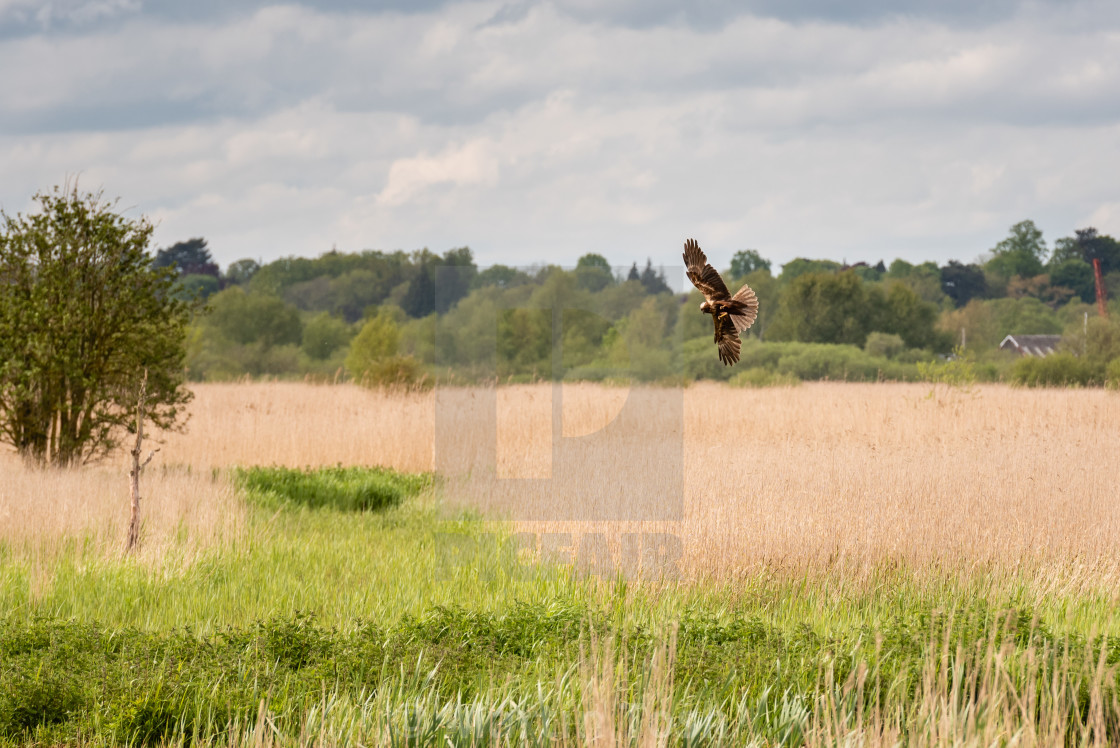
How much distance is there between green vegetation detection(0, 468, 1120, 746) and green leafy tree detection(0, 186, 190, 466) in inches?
164

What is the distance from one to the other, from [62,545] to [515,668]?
5.03 meters

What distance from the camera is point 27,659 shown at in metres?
4.66

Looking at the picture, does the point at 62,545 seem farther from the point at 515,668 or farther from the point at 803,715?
the point at 803,715

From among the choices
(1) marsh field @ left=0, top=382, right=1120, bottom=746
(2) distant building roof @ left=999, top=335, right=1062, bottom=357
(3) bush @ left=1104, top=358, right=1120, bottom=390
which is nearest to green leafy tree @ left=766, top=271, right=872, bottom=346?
(2) distant building roof @ left=999, top=335, right=1062, bottom=357

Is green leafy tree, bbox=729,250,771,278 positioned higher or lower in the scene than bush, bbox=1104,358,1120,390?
higher

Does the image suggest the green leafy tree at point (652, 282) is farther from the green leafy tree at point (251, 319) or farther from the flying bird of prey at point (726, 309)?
the green leafy tree at point (251, 319)

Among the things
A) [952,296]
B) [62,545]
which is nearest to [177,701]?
[62,545]

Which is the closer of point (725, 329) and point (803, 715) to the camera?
point (725, 329)

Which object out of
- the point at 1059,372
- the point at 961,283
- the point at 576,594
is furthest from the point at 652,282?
the point at 961,283

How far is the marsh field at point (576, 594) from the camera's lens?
3.98m

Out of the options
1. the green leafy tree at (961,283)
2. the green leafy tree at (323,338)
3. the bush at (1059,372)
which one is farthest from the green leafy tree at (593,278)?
the green leafy tree at (961,283)

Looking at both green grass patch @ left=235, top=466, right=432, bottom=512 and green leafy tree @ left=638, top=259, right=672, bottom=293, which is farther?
green grass patch @ left=235, top=466, right=432, bottom=512

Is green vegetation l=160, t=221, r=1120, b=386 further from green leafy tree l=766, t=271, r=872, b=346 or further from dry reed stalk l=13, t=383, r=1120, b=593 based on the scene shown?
dry reed stalk l=13, t=383, r=1120, b=593

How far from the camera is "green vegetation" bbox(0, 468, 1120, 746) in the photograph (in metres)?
3.84
